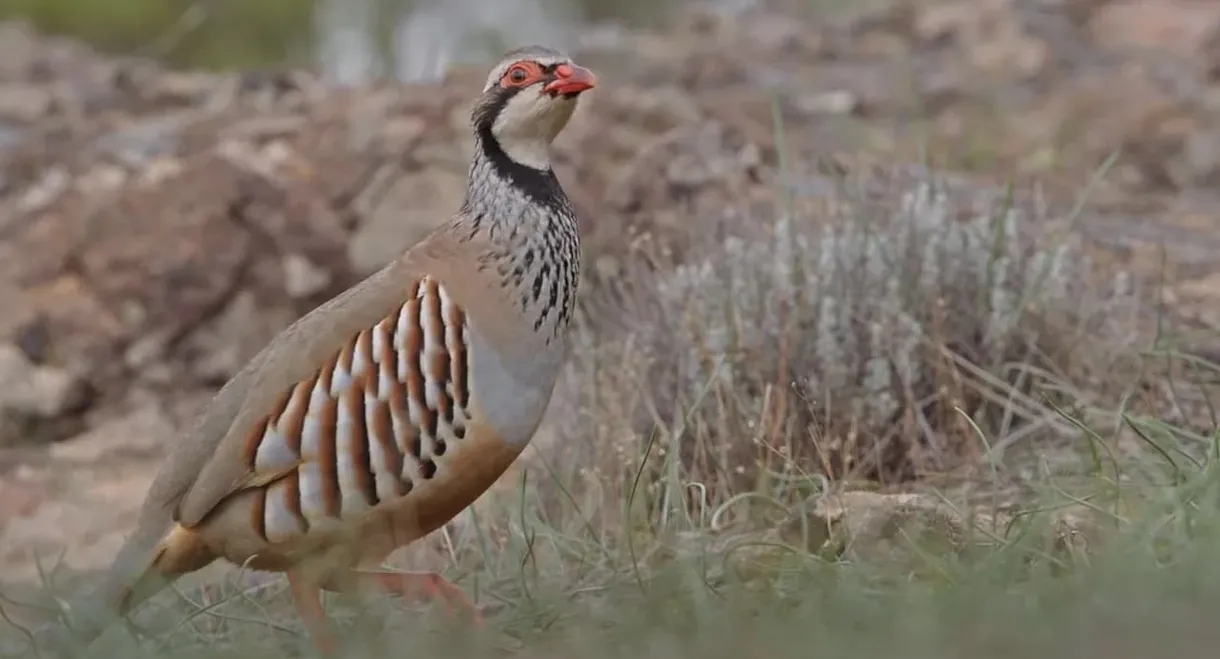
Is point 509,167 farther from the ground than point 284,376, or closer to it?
farther from the ground

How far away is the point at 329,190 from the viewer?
7.52m

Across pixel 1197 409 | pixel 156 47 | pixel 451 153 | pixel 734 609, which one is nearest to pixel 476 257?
pixel 734 609

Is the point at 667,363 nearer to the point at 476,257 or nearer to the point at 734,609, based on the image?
the point at 476,257

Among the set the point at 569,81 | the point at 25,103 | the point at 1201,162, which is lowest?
the point at 1201,162

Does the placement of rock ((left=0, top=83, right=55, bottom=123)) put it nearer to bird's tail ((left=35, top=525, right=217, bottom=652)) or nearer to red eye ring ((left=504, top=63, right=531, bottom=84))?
bird's tail ((left=35, top=525, right=217, bottom=652))

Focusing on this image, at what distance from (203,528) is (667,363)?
67.6 inches

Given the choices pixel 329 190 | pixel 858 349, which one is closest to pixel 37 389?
pixel 329 190

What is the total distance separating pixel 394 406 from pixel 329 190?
13.1 ft

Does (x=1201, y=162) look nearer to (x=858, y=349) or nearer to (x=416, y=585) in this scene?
(x=858, y=349)

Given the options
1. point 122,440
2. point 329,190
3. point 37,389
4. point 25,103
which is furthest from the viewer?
point 25,103

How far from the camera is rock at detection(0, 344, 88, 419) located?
694 cm

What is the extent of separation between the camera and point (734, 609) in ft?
9.90

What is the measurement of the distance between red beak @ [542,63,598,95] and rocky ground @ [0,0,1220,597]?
6.74 ft

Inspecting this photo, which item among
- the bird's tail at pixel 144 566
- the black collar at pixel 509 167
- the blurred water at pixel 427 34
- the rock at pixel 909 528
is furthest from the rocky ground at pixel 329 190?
the black collar at pixel 509 167
